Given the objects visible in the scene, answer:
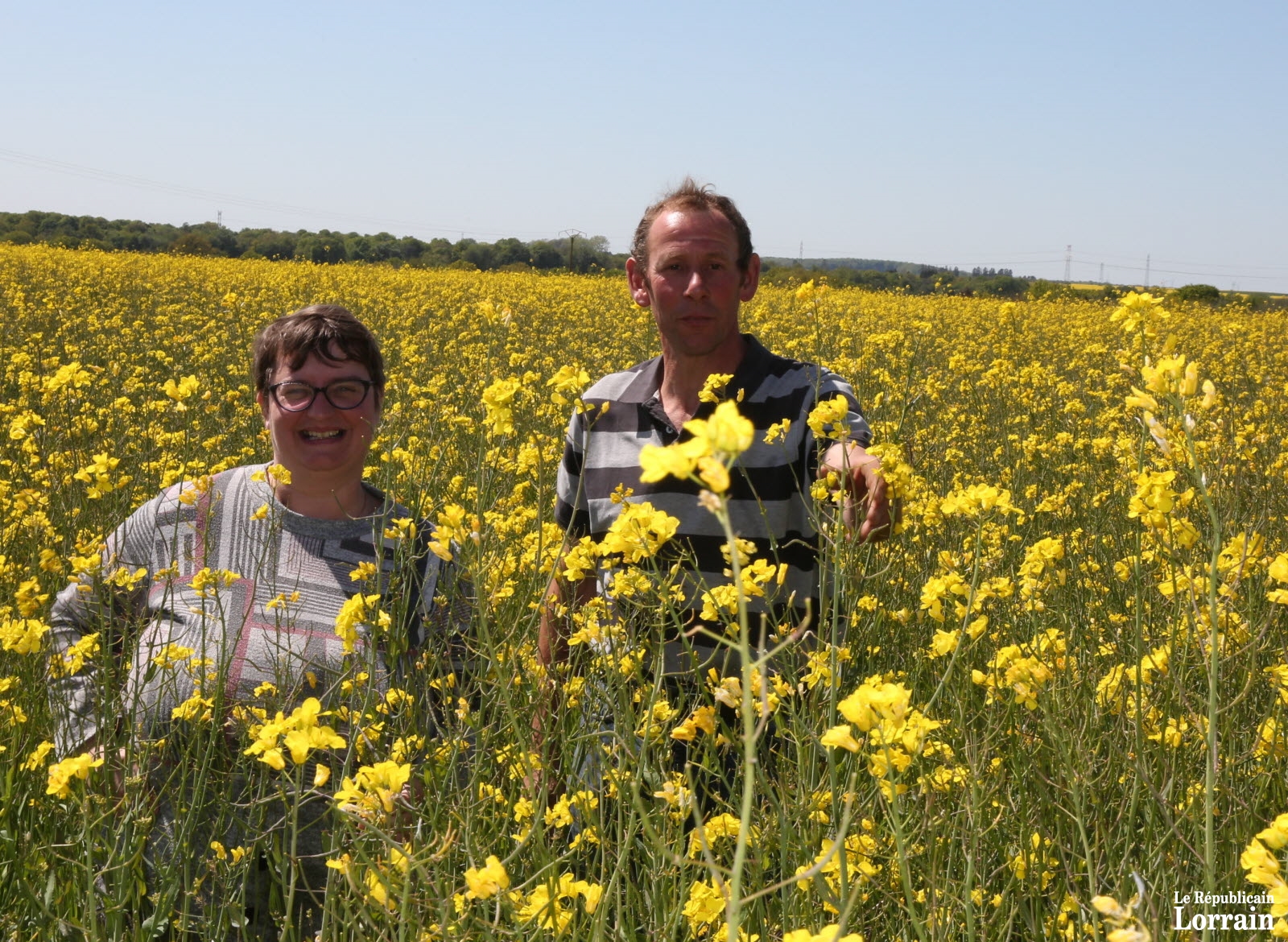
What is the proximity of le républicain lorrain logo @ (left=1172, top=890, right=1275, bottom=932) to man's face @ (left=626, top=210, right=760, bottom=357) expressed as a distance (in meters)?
1.63

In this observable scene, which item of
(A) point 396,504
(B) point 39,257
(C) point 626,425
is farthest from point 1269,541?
(B) point 39,257

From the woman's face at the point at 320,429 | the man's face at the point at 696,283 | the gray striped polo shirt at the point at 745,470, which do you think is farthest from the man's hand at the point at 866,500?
the woman's face at the point at 320,429

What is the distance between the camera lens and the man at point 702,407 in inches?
104

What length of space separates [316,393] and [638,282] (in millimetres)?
927

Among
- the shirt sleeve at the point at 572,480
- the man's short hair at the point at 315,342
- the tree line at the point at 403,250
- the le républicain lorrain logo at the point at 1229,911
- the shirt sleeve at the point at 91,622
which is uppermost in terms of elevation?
the tree line at the point at 403,250

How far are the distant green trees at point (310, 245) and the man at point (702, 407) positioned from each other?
73.6 feet

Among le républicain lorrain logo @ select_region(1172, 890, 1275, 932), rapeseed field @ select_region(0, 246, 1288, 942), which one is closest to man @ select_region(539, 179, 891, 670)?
rapeseed field @ select_region(0, 246, 1288, 942)

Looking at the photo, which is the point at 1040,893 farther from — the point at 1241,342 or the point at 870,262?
the point at 870,262

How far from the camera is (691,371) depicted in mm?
2787

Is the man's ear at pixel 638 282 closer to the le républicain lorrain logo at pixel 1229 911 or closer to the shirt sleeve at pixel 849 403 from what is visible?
the shirt sleeve at pixel 849 403

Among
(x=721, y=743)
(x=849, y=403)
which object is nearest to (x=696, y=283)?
(x=849, y=403)

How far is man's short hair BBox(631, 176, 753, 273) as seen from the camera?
9.22 ft

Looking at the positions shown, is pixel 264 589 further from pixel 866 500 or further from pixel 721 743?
pixel 866 500

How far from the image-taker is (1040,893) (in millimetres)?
1691
